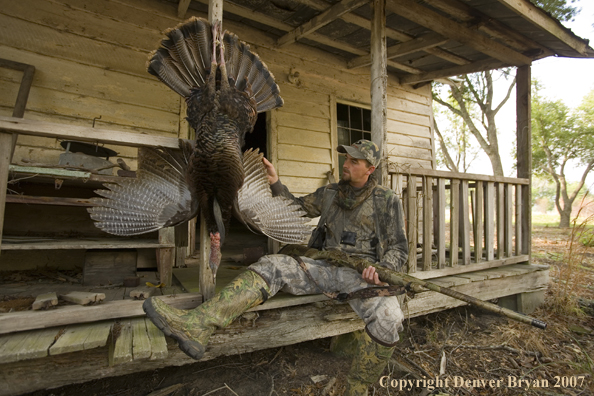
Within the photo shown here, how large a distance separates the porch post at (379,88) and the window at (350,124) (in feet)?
8.85

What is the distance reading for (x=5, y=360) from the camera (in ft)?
5.49

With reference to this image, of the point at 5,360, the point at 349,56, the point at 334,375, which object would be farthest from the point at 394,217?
the point at 349,56

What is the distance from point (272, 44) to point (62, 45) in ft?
9.42

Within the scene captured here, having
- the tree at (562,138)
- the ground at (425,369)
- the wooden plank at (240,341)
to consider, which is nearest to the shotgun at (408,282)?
the wooden plank at (240,341)

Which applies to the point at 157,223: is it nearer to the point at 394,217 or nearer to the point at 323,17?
the point at 394,217

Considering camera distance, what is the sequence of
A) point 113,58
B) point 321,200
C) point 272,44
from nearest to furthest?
point 321,200 < point 113,58 < point 272,44

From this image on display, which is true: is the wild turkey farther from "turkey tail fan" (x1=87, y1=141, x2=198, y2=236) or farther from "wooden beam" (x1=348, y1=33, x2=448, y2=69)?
"wooden beam" (x1=348, y1=33, x2=448, y2=69)

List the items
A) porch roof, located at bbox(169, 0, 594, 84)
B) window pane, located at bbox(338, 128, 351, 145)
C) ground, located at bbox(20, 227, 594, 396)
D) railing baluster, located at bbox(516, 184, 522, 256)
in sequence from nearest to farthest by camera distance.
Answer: ground, located at bbox(20, 227, 594, 396) < porch roof, located at bbox(169, 0, 594, 84) < railing baluster, located at bbox(516, 184, 522, 256) < window pane, located at bbox(338, 128, 351, 145)

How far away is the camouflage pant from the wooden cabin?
20 cm

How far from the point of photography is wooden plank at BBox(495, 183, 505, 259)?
4.48 m

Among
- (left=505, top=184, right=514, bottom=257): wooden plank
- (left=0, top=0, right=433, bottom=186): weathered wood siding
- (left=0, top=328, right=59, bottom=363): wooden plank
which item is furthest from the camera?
(left=505, top=184, right=514, bottom=257): wooden plank

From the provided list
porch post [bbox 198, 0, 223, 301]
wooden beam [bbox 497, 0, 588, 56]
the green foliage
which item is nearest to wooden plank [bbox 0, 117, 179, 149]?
porch post [bbox 198, 0, 223, 301]

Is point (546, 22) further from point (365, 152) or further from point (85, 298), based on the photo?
point (85, 298)

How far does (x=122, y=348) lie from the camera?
1.86 m
